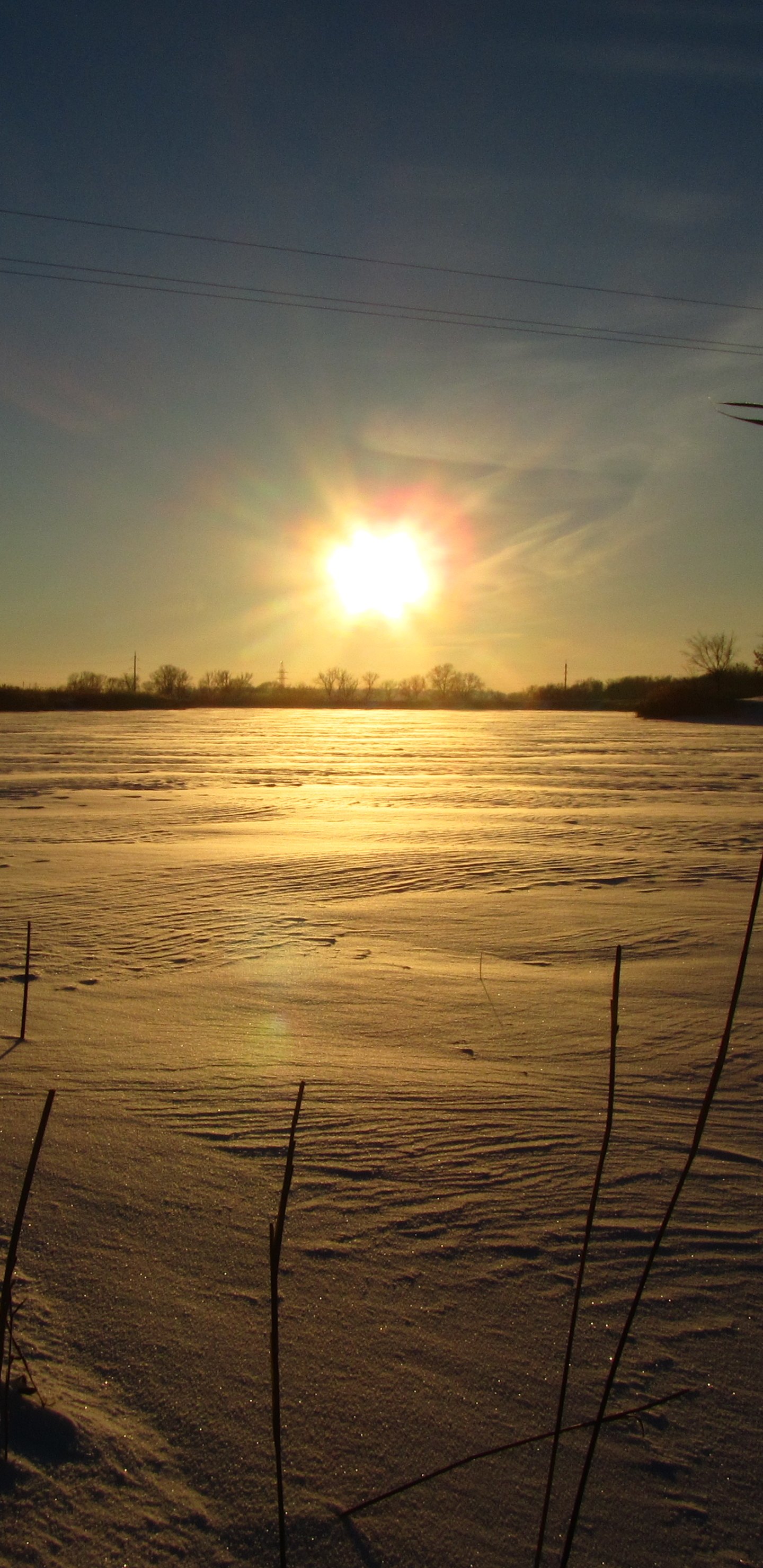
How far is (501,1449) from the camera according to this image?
143 centimetres

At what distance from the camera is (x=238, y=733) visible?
76.8ft

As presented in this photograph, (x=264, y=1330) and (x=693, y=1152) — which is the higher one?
(x=693, y=1152)

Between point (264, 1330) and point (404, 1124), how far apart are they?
90 cm

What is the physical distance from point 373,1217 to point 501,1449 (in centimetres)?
69

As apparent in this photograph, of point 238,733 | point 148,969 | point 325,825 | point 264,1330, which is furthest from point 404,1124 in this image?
point 238,733

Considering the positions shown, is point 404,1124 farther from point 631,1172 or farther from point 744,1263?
point 744,1263

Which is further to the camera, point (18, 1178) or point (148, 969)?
point (148, 969)

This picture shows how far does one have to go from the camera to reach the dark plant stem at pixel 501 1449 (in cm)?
134

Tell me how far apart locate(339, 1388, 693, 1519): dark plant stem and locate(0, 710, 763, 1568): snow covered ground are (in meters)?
0.01

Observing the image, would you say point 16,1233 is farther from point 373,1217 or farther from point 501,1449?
point 373,1217

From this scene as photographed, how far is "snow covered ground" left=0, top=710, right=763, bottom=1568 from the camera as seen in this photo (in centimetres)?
135

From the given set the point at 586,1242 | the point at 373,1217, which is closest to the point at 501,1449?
the point at 373,1217

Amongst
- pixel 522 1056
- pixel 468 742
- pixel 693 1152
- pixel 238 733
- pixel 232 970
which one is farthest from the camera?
pixel 238 733

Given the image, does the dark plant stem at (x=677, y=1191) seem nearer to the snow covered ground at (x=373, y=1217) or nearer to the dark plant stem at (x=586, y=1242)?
the dark plant stem at (x=586, y=1242)
